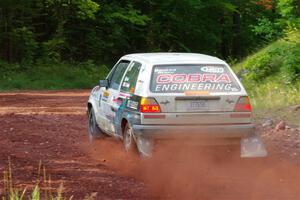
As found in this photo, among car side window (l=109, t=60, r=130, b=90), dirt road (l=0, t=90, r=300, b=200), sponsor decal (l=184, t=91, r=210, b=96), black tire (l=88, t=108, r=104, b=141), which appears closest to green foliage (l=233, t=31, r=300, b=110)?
dirt road (l=0, t=90, r=300, b=200)

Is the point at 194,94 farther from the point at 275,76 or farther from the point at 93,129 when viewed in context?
the point at 275,76

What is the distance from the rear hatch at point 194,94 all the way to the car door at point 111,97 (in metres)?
1.16

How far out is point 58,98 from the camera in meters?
24.2

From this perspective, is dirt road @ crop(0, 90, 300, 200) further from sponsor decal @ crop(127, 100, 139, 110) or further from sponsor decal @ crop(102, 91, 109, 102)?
sponsor decal @ crop(102, 91, 109, 102)

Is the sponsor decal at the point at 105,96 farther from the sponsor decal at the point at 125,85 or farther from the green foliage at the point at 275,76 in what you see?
the green foliage at the point at 275,76

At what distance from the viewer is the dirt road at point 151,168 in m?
7.82

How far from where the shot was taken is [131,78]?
10367mm

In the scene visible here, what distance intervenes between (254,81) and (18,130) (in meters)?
9.09

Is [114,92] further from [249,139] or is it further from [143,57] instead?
[249,139]

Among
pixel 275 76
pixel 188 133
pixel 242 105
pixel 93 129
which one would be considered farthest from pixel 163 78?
pixel 275 76

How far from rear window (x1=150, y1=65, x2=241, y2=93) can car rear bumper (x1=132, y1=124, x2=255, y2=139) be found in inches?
20.5

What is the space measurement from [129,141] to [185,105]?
1059 mm

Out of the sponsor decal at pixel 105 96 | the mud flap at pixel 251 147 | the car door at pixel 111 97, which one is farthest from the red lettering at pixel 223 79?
the sponsor decal at pixel 105 96

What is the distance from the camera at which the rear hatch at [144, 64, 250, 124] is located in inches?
373
